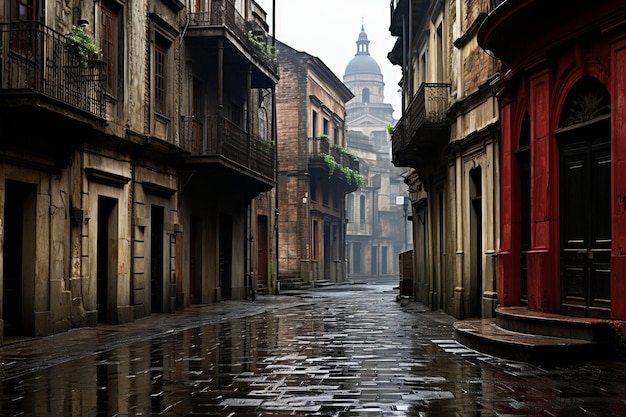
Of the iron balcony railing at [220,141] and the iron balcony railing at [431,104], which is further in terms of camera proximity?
the iron balcony railing at [220,141]

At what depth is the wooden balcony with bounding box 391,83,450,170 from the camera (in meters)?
18.7

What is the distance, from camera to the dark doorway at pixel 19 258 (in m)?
13.1

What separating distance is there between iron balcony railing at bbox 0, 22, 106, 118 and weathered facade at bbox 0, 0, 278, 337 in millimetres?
31

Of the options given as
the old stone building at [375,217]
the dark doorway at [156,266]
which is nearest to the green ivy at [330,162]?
the dark doorway at [156,266]

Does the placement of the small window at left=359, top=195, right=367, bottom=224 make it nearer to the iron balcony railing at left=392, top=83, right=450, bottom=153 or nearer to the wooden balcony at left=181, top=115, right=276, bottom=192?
the wooden balcony at left=181, top=115, right=276, bottom=192

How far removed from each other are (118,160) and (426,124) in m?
6.70

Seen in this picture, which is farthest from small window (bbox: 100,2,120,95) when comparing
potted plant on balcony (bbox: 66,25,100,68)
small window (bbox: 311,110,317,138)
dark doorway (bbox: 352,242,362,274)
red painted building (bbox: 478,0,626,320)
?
dark doorway (bbox: 352,242,362,274)

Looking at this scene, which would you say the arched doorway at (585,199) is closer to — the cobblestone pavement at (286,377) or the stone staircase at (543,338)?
the stone staircase at (543,338)

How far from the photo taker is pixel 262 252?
31.0 meters

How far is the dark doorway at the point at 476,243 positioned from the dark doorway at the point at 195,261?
7.96 meters

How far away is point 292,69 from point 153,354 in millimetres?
30109

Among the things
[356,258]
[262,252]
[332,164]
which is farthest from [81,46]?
[356,258]

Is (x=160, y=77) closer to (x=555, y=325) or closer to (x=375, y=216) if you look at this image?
(x=555, y=325)

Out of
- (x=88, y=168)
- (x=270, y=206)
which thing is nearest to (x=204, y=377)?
(x=88, y=168)
